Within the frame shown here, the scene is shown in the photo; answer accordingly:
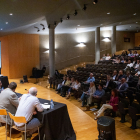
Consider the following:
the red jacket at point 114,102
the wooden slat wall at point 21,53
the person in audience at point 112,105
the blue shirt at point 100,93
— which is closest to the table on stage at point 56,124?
the person in audience at point 112,105

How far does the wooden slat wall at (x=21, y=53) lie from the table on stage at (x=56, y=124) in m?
11.5

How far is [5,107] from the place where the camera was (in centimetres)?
319

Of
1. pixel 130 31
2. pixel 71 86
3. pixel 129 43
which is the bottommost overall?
pixel 71 86

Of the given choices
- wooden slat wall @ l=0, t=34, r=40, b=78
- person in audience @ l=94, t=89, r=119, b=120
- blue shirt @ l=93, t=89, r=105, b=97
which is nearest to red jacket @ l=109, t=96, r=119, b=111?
person in audience @ l=94, t=89, r=119, b=120

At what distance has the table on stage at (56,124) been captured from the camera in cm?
292

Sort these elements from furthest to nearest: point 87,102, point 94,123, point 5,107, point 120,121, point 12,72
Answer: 1. point 12,72
2. point 87,102
3. point 120,121
4. point 94,123
5. point 5,107

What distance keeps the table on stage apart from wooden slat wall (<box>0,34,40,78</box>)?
37.7 ft

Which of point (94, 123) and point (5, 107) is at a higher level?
point (5, 107)

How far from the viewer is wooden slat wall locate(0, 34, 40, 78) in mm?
13711

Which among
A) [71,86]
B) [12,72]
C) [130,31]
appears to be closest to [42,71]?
[12,72]

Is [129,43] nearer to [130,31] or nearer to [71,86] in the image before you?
[130,31]

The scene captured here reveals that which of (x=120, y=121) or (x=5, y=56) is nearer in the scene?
(x=120, y=121)

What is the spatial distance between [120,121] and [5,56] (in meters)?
11.9

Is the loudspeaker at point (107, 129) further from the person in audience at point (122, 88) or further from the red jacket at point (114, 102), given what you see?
the person in audience at point (122, 88)
